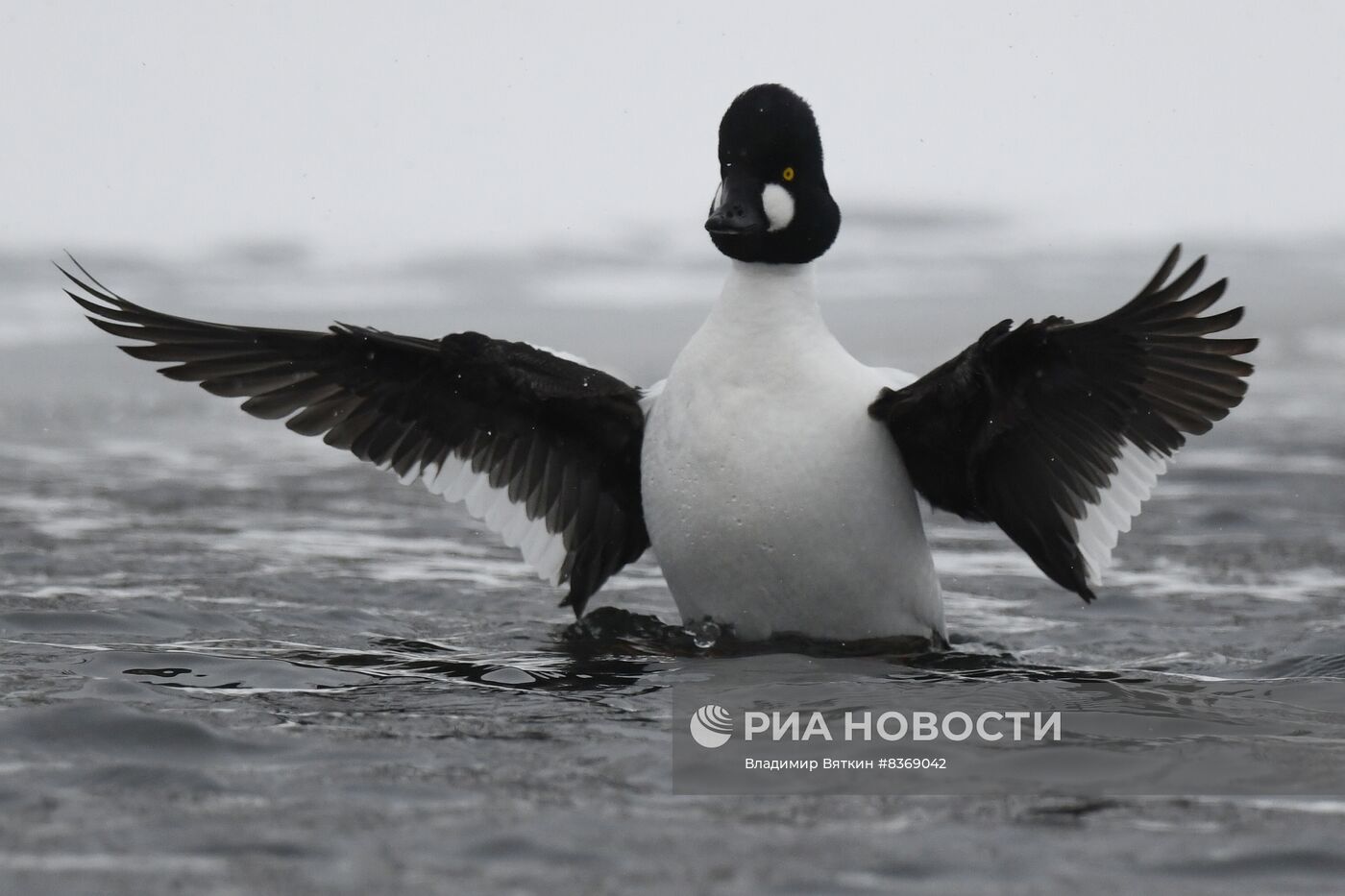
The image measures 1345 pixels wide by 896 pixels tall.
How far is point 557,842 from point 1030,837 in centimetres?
99

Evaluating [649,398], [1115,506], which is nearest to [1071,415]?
[1115,506]

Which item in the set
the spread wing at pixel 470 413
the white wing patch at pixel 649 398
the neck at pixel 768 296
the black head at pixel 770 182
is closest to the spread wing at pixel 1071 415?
the neck at pixel 768 296

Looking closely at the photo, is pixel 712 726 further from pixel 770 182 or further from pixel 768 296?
pixel 770 182

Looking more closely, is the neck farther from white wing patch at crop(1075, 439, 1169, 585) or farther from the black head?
white wing patch at crop(1075, 439, 1169, 585)

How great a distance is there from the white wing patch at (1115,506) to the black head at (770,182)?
1214 mm

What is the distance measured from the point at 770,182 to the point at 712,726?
1883mm

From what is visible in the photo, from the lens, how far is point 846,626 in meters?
5.82

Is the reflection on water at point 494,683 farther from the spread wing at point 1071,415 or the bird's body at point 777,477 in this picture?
the spread wing at point 1071,415

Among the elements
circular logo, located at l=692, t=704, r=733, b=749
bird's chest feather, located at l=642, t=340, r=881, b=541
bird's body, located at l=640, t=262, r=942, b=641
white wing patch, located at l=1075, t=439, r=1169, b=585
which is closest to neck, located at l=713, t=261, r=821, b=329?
bird's body, located at l=640, t=262, r=942, b=641

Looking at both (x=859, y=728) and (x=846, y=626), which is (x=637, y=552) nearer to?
(x=846, y=626)

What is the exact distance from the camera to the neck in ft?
18.5

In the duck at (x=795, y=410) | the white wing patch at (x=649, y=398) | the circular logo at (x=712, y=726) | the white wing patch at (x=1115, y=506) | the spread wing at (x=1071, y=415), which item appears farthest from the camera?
the white wing patch at (x=649, y=398)

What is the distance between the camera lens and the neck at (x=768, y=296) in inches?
223

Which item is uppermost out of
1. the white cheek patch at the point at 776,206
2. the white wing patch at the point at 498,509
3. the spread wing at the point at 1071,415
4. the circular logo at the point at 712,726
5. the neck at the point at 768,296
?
the white cheek patch at the point at 776,206
